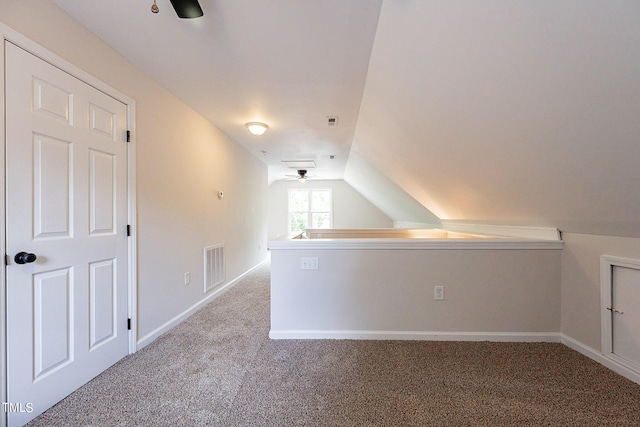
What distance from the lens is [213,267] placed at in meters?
3.53

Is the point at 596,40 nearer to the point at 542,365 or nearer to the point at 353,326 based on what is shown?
the point at 542,365

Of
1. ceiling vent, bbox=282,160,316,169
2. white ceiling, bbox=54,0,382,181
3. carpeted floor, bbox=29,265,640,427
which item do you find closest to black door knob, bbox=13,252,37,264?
carpeted floor, bbox=29,265,640,427

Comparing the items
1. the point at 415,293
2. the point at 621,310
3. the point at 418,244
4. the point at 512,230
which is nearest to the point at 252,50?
the point at 418,244

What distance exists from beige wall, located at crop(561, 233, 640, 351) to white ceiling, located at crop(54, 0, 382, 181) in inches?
85.6

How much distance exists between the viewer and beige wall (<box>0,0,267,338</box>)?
5.30 ft

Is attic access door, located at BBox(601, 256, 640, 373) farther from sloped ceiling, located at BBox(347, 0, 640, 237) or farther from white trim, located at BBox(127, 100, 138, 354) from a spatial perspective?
white trim, located at BBox(127, 100, 138, 354)

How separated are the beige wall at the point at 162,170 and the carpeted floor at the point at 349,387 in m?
0.60

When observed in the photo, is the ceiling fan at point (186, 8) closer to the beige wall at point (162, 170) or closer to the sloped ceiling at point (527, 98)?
the beige wall at point (162, 170)

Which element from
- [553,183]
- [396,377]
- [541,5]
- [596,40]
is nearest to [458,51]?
[541,5]

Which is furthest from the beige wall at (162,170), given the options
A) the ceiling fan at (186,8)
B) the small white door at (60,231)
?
the ceiling fan at (186,8)

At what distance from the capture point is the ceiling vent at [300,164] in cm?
563

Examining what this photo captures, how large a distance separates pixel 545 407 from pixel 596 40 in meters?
1.84

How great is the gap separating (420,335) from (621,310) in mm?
1366

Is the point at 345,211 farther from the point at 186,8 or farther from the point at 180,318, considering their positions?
the point at 186,8
